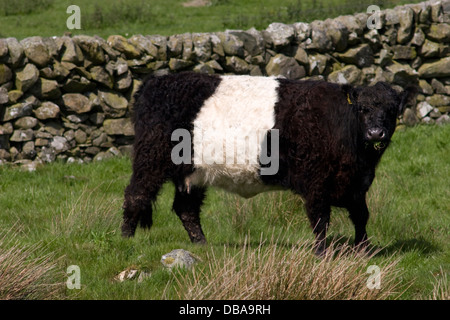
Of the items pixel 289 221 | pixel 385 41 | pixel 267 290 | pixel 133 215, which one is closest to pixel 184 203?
pixel 133 215

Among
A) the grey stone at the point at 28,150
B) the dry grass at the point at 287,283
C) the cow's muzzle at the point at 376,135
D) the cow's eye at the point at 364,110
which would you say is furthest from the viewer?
the grey stone at the point at 28,150

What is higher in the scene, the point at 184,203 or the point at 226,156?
the point at 226,156

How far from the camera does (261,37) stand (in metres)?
10.9

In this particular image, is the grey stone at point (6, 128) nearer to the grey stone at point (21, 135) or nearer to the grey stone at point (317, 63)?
the grey stone at point (21, 135)

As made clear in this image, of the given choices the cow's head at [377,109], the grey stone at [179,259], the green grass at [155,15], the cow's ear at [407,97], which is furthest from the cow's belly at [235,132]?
the green grass at [155,15]

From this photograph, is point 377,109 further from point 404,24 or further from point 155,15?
point 155,15

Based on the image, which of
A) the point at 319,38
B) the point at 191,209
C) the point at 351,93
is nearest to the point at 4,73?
the point at 191,209

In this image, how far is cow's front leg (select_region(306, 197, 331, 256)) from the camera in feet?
19.9

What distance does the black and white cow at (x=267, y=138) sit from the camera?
6.01 m

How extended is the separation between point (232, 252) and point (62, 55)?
5.20 metres

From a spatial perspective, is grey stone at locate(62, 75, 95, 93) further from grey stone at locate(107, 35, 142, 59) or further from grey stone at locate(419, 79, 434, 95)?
grey stone at locate(419, 79, 434, 95)
